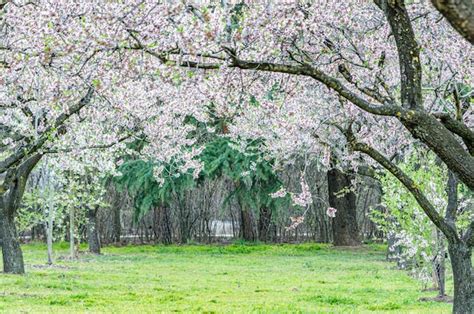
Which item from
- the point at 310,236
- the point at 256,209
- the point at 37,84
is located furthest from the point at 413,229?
the point at 310,236

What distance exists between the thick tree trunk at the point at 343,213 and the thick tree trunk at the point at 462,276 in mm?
18266

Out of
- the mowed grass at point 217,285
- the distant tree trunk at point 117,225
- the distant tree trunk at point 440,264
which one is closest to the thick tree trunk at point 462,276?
the mowed grass at point 217,285

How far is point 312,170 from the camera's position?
1152 inches

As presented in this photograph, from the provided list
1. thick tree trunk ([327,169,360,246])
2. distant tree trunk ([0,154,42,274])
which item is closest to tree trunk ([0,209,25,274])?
distant tree trunk ([0,154,42,274])

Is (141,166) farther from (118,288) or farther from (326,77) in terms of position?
(326,77)

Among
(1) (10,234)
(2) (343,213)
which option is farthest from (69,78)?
(2) (343,213)

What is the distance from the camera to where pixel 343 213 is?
27375 mm

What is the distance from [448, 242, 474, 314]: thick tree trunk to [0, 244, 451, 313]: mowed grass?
7.69 feet

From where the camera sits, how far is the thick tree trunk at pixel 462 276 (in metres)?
8.85

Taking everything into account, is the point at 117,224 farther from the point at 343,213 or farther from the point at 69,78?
the point at 69,78

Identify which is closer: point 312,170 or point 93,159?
point 93,159

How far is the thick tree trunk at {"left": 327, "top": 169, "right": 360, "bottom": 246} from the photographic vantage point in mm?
27391

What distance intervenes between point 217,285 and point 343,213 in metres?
12.5

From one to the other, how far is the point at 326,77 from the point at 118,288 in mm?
8807
